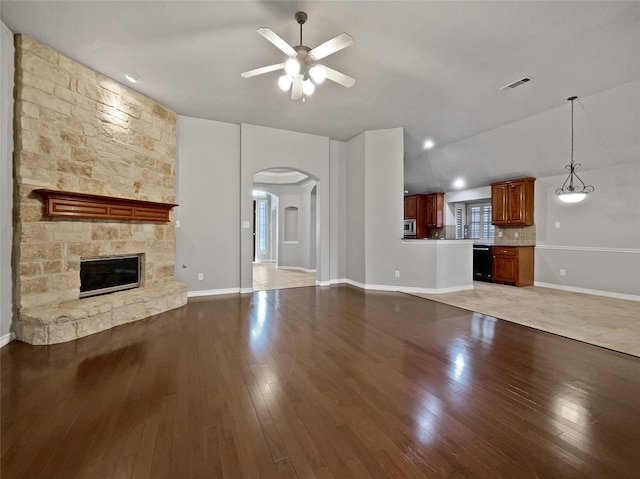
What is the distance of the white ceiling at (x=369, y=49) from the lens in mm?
2492

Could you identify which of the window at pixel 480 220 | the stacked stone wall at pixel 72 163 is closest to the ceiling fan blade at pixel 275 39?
the stacked stone wall at pixel 72 163

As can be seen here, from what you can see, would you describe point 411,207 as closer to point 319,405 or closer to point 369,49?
point 369,49

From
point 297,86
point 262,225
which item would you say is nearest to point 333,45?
point 297,86

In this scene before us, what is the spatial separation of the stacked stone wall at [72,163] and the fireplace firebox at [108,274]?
5.1 inches

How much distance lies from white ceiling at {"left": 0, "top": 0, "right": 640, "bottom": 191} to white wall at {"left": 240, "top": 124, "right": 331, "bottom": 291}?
2.41ft

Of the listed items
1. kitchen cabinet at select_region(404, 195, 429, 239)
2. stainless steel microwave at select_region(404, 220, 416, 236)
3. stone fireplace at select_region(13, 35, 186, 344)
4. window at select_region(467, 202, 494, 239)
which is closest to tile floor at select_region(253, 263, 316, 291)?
stone fireplace at select_region(13, 35, 186, 344)

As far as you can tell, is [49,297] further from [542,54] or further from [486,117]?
[486,117]

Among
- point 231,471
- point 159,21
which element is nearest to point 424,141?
point 159,21

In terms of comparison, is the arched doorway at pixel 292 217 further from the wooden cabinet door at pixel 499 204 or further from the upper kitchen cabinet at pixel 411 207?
the wooden cabinet door at pixel 499 204

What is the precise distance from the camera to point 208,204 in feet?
16.6

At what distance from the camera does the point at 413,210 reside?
28.4 ft

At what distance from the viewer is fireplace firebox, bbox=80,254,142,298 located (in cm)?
348

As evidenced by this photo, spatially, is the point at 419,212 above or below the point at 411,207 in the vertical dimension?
below

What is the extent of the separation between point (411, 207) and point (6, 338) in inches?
345
